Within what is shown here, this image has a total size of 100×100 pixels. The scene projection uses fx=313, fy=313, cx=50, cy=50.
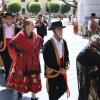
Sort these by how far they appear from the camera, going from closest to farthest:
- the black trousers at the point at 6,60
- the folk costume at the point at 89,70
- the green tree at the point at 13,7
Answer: the folk costume at the point at 89,70
the black trousers at the point at 6,60
the green tree at the point at 13,7

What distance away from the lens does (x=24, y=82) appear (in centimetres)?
575

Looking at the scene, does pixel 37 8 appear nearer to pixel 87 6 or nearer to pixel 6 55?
pixel 87 6

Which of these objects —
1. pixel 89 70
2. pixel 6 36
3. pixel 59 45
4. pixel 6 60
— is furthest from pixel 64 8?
pixel 89 70

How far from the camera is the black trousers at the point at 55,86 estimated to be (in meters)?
5.14

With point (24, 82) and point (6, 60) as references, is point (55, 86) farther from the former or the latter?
point (6, 60)

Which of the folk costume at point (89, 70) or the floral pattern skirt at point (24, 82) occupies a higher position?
the folk costume at point (89, 70)

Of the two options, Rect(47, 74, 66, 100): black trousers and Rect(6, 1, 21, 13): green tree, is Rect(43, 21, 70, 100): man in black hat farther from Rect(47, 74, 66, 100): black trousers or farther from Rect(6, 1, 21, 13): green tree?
Rect(6, 1, 21, 13): green tree

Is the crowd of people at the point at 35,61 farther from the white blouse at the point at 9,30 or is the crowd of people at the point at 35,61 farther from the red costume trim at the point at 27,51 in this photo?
the white blouse at the point at 9,30

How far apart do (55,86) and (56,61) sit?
0.44 m

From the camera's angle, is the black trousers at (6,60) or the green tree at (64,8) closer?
the black trousers at (6,60)

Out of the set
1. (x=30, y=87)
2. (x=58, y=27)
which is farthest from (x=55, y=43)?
(x=30, y=87)

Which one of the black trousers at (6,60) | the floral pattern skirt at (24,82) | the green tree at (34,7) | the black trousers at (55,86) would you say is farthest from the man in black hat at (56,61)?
the green tree at (34,7)

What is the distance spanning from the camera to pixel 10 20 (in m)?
→ 6.85

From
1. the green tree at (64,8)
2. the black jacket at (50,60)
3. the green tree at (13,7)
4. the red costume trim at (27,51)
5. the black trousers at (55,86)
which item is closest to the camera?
the black jacket at (50,60)
